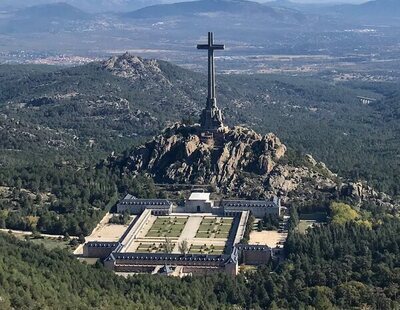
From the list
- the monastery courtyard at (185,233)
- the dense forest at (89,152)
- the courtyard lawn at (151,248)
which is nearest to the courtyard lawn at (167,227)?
the monastery courtyard at (185,233)

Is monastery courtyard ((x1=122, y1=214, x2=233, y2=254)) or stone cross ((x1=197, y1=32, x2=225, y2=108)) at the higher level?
stone cross ((x1=197, y1=32, x2=225, y2=108))

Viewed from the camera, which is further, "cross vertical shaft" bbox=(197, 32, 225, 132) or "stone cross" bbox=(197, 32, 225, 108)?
"cross vertical shaft" bbox=(197, 32, 225, 132)

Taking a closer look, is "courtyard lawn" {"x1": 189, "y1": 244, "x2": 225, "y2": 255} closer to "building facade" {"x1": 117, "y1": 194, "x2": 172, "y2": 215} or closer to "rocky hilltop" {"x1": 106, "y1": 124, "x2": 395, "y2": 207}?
"building facade" {"x1": 117, "y1": 194, "x2": 172, "y2": 215}

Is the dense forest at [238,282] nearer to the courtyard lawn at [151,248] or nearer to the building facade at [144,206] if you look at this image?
the courtyard lawn at [151,248]

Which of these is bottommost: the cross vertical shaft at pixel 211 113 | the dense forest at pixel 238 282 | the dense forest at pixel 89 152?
the dense forest at pixel 89 152

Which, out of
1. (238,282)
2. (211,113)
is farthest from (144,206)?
(238,282)

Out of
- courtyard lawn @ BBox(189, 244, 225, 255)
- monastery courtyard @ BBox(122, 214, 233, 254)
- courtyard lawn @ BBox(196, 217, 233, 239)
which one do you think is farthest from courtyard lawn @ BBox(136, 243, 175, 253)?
courtyard lawn @ BBox(196, 217, 233, 239)
